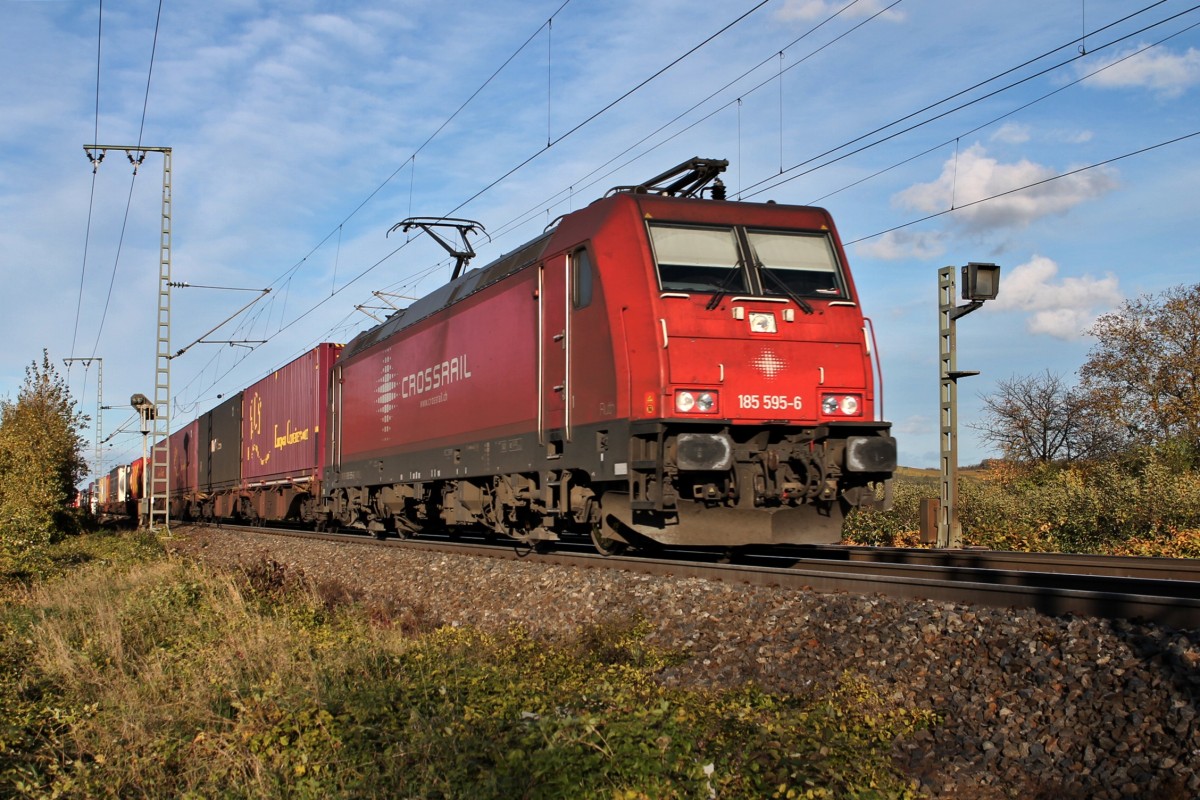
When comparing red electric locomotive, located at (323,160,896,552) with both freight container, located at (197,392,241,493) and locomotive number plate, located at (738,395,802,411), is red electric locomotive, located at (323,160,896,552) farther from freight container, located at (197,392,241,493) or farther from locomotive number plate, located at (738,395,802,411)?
freight container, located at (197,392,241,493)

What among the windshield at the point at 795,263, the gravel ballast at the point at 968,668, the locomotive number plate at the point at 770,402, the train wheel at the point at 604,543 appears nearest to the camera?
the gravel ballast at the point at 968,668

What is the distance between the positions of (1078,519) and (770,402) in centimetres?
774

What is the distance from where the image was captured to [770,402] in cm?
1003

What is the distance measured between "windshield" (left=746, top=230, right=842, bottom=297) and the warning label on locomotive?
5.01m

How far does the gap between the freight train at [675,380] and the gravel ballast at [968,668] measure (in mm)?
1236

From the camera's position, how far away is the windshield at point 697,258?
10242 mm

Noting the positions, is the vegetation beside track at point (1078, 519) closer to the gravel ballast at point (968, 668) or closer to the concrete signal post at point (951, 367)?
the concrete signal post at point (951, 367)

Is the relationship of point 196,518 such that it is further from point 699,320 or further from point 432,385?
point 699,320

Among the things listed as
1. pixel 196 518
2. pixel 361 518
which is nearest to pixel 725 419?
pixel 361 518

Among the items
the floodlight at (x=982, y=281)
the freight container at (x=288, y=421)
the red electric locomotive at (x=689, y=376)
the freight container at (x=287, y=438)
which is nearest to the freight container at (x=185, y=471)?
the freight container at (x=287, y=438)

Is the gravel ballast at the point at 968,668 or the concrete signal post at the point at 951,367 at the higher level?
the concrete signal post at the point at 951,367

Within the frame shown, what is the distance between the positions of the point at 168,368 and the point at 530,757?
87.5 ft

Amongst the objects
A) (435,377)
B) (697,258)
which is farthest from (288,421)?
(697,258)

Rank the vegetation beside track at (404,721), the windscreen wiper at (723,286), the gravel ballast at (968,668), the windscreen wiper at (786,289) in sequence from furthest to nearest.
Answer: the windscreen wiper at (786,289) < the windscreen wiper at (723,286) < the vegetation beside track at (404,721) < the gravel ballast at (968,668)
